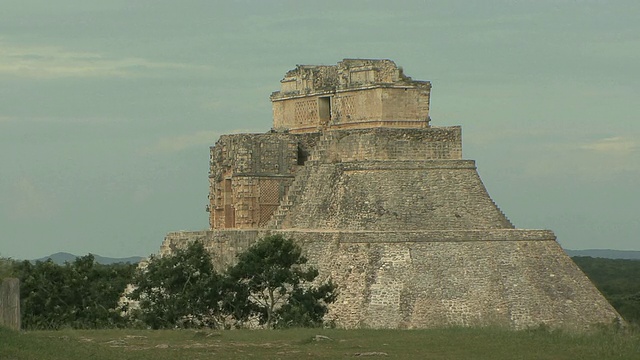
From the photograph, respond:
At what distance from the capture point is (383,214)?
37.1m

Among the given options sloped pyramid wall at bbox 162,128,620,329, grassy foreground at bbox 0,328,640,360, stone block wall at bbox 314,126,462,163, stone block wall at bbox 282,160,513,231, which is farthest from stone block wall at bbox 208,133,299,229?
grassy foreground at bbox 0,328,640,360

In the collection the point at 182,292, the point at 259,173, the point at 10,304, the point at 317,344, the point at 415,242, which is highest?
the point at 259,173

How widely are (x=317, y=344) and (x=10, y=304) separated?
5.26 m

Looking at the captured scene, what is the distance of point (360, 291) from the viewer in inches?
1374

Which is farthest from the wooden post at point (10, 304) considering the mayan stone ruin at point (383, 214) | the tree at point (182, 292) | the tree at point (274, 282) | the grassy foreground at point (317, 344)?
the mayan stone ruin at point (383, 214)

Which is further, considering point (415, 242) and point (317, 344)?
point (415, 242)

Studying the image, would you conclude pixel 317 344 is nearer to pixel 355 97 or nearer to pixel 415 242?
pixel 415 242

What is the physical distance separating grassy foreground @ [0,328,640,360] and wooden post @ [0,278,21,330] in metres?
0.30

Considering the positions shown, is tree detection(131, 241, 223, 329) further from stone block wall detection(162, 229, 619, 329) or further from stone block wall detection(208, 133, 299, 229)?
stone block wall detection(208, 133, 299, 229)

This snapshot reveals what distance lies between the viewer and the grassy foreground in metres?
22.7

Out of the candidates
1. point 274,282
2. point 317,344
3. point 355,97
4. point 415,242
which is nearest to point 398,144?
point 355,97

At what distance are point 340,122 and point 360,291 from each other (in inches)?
298

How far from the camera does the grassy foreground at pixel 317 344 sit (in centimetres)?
2267

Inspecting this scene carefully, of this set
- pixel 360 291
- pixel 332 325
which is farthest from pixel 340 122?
pixel 332 325
